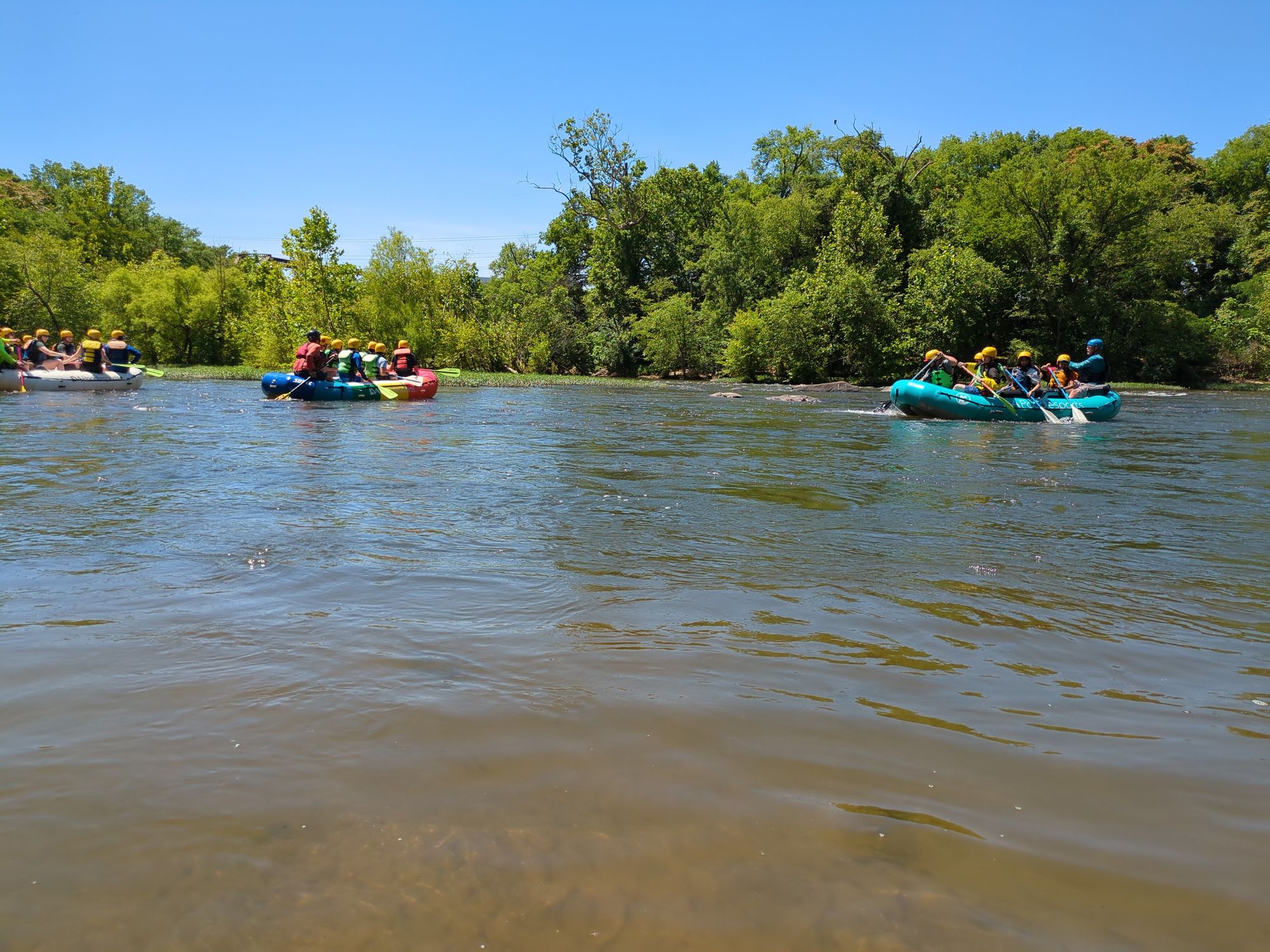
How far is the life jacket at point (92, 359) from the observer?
2092cm

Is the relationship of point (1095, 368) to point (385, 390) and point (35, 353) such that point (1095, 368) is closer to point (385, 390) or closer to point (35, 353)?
point (385, 390)

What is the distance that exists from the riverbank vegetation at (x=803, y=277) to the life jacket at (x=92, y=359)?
16.6 metres

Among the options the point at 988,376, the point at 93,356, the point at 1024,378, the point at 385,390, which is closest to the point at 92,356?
the point at 93,356

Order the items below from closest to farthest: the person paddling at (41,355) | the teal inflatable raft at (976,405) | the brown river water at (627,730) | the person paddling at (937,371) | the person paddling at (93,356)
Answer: the brown river water at (627,730) → the teal inflatable raft at (976,405) → the person paddling at (937,371) → the person paddling at (93,356) → the person paddling at (41,355)

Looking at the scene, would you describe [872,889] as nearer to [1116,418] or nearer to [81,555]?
[81,555]

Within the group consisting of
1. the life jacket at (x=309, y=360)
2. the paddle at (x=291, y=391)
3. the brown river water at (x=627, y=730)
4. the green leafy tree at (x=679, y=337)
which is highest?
the green leafy tree at (x=679, y=337)

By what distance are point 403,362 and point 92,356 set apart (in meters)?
7.52

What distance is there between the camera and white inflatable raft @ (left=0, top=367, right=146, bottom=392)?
63.3ft

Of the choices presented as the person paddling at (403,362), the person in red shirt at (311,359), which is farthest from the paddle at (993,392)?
the person in red shirt at (311,359)

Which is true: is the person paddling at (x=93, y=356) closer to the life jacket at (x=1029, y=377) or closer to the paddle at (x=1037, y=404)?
the paddle at (x=1037, y=404)

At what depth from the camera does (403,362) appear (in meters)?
22.2

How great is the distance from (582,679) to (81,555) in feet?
12.0

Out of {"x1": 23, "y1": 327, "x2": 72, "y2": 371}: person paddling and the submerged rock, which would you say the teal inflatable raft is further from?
{"x1": 23, "y1": 327, "x2": 72, "y2": 371}: person paddling

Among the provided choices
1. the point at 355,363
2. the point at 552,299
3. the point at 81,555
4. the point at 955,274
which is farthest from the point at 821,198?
the point at 81,555
